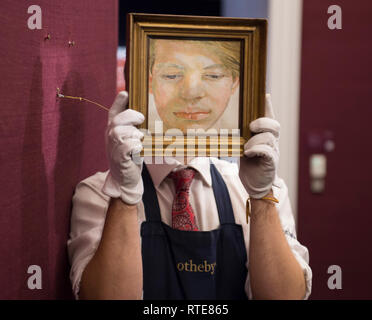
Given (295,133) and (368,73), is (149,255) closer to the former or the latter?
(295,133)

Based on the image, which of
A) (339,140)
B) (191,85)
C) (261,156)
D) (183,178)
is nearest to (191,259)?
(183,178)

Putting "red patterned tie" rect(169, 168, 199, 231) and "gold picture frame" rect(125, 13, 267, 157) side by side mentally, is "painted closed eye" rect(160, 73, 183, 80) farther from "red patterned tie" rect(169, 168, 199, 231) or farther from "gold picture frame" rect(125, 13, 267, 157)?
"red patterned tie" rect(169, 168, 199, 231)

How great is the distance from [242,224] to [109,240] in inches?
14.4

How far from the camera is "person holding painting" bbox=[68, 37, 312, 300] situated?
114 cm

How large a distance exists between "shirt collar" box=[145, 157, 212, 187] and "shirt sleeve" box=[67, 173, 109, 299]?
0.45 ft

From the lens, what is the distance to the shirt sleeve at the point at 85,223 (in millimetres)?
1311

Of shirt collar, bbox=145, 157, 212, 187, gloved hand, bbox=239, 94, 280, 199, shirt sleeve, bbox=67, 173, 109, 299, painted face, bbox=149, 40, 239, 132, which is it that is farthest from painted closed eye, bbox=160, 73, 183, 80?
shirt sleeve, bbox=67, 173, 109, 299

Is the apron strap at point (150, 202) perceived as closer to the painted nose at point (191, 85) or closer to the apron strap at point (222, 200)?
the apron strap at point (222, 200)

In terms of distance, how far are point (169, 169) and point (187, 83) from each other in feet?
1.00

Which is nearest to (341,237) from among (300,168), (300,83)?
(300,168)

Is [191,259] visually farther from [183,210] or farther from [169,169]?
[169,169]

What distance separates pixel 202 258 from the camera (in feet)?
4.25

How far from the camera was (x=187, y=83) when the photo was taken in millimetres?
1136

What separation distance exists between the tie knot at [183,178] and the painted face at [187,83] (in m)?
0.26
